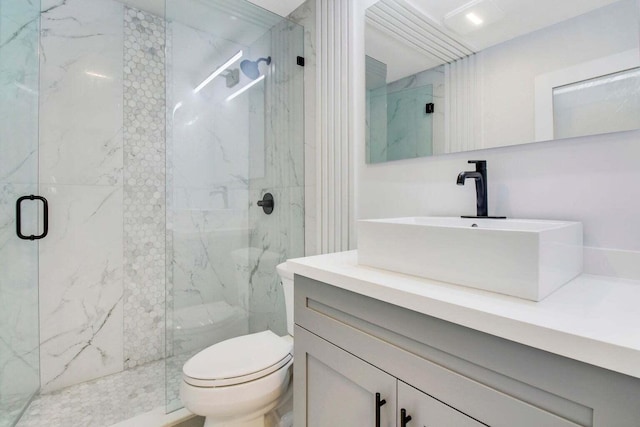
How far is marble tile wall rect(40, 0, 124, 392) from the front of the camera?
1.77 m

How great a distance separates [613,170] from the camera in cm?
86

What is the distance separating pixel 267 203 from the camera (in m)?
2.02

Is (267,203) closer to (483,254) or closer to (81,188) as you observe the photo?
(81,188)

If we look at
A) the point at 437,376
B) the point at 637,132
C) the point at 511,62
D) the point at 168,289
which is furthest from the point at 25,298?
the point at 637,132

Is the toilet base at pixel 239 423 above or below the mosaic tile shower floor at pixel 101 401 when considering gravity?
above

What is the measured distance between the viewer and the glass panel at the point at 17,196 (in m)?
1.56

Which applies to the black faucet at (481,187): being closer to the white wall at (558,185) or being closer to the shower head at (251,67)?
the white wall at (558,185)

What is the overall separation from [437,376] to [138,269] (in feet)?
6.55

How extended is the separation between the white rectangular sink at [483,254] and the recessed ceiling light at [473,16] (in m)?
0.74

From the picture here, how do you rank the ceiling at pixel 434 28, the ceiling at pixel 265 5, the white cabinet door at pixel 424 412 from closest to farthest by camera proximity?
the white cabinet door at pixel 424 412 < the ceiling at pixel 434 28 < the ceiling at pixel 265 5

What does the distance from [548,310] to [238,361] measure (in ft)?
3.57

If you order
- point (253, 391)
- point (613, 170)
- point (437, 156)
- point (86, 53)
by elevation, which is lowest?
point (253, 391)

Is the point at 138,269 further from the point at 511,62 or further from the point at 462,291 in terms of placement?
the point at 511,62

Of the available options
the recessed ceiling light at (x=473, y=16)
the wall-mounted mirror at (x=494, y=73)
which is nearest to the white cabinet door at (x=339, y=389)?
the wall-mounted mirror at (x=494, y=73)
